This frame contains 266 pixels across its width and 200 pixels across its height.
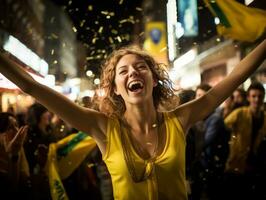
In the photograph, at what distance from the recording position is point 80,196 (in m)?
5.80

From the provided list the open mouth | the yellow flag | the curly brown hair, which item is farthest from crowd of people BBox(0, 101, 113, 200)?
the yellow flag

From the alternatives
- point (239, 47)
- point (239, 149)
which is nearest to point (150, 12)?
point (239, 47)

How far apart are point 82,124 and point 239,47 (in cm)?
1404

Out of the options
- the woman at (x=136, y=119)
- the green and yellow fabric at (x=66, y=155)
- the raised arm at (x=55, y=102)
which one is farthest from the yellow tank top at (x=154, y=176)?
the green and yellow fabric at (x=66, y=155)

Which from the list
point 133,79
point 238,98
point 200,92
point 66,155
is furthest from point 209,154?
point 133,79

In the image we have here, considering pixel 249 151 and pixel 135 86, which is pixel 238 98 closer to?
pixel 249 151

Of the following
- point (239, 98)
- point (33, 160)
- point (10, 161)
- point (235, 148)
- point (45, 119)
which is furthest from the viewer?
point (239, 98)

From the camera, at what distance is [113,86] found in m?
2.88

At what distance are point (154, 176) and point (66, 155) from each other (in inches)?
131

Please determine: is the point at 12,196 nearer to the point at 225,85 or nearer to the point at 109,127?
the point at 109,127

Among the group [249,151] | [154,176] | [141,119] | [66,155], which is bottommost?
[154,176]

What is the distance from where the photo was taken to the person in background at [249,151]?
5793 millimetres

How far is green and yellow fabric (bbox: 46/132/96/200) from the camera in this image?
5250mm

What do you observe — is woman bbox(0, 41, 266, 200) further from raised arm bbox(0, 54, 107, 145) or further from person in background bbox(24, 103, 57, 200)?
person in background bbox(24, 103, 57, 200)
